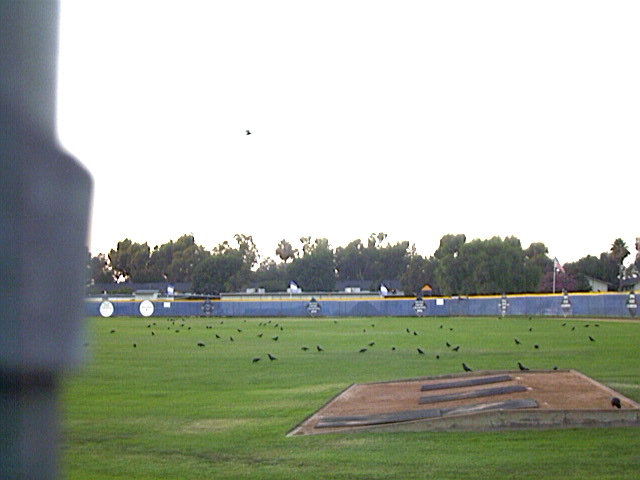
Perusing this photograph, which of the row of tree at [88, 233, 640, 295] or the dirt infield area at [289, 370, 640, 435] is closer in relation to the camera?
the dirt infield area at [289, 370, 640, 435]

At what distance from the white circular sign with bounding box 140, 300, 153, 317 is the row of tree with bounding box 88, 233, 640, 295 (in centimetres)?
347

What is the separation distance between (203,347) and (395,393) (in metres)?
18.8

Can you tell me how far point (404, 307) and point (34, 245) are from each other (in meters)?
84.5

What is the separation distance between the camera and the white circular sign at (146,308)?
87.9 meters

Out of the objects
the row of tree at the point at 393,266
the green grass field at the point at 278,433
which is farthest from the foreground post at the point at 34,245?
the row of tree at the point at 393,266

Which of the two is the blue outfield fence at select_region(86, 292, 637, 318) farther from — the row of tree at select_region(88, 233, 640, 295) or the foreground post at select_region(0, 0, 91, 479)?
the foreground post at select_region(0, 0, 91, 479)

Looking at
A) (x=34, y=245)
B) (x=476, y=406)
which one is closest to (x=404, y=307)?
(x=476, y=406)

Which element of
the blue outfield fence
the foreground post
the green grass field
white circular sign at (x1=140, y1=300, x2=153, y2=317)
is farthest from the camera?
white circular sign at (x1=140, y1=300, x2=153, y2=317)

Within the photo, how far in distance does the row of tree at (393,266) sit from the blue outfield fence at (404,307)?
14.2 ft

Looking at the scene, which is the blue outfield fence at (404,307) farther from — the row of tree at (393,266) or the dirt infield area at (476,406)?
the dirt infield area at (476,406)

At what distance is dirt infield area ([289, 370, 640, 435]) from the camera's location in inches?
481

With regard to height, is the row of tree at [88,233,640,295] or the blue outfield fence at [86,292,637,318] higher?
the row of tree at [88,233,640,295]

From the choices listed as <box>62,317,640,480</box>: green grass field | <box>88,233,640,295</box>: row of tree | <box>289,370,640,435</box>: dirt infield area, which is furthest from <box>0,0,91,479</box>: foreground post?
<box>88,233,640,295</box>: row of tree

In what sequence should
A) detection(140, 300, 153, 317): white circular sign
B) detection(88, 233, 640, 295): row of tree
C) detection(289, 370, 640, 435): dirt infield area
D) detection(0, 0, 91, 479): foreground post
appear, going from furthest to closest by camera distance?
detection(88, 233, 640, 295): row of tree → detection(140, 300, 153, 317): white circular sign → detection(289, 370, 640, 435): dirt infield area → detection(0, 0, 91, 479): foreground post
